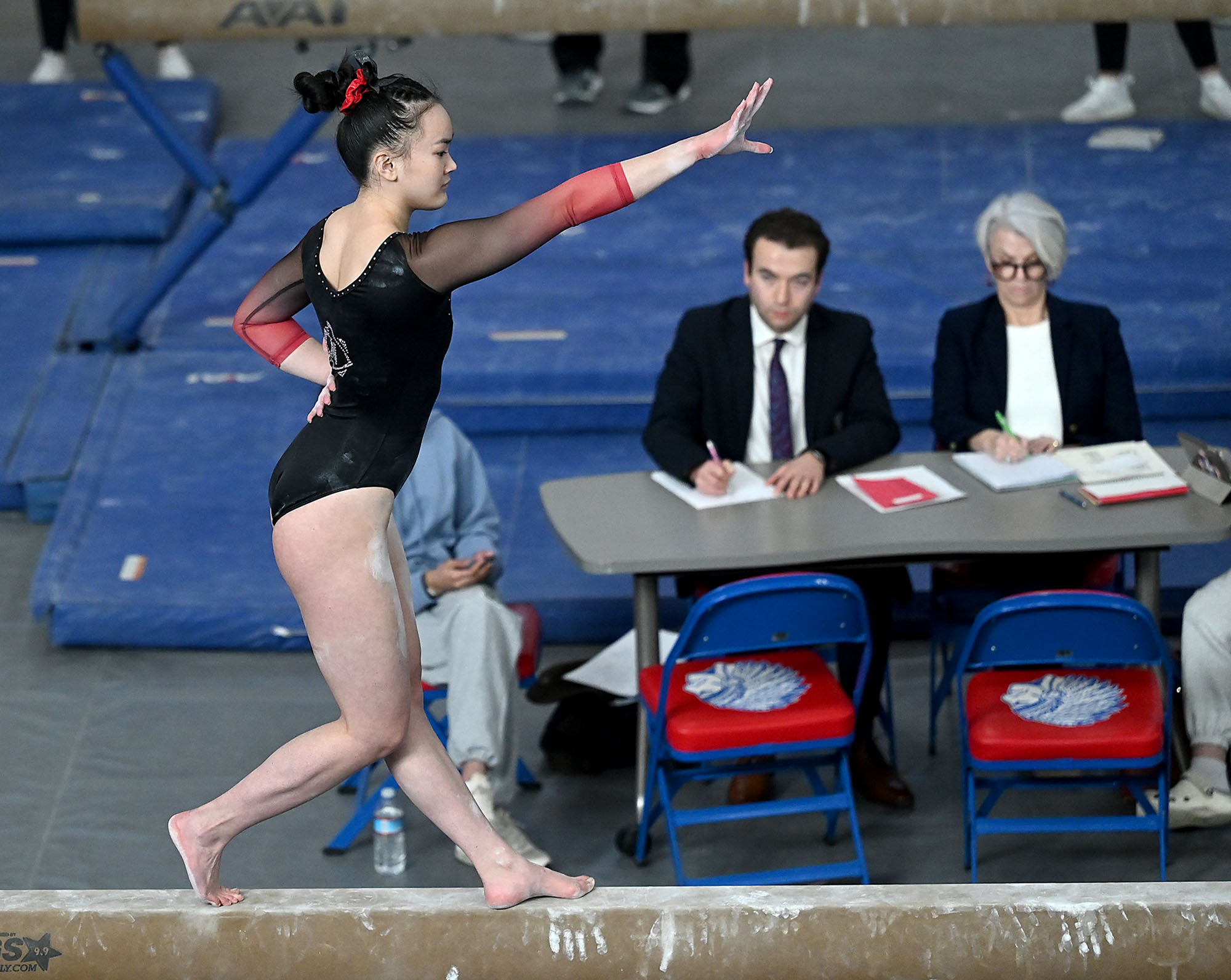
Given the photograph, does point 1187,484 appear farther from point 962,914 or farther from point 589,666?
point 962,914

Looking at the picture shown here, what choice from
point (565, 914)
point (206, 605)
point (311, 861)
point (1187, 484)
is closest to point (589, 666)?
point (311, 861)

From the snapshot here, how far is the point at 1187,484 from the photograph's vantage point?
A: 14.2 feet

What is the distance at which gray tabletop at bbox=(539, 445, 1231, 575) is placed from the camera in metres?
4.05

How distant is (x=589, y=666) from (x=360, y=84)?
2658mm

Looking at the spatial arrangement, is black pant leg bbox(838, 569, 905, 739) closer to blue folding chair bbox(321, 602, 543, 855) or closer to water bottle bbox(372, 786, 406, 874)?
blue folding chair bbox(321, 602, 543, 855)

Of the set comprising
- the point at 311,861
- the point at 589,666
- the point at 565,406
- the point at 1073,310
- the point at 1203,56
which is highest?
the point at 1203,56

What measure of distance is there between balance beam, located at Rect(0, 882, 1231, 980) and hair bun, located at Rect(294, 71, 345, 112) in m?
1.20

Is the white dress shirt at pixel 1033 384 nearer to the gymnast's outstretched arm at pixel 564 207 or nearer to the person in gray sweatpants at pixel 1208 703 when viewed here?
the person in gray sweatpants at pixel 1208 703

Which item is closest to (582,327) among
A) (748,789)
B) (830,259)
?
(830,259)

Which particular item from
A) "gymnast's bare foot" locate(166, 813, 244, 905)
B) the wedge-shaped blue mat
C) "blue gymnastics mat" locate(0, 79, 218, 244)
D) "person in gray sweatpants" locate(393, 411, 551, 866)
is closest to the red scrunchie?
"gymnast's bare foot" locate(166, 813, 244, 905)

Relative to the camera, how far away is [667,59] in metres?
8.20

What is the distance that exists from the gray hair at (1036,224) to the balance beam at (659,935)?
244 centimetres

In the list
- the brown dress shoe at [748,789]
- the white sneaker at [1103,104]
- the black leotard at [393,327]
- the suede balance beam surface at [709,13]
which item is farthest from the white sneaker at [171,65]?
the black leotard at [393,327]

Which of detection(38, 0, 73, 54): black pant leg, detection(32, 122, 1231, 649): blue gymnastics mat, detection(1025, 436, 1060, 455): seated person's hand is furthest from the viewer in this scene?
detection(38, 0, 73, 54): black pant leg
